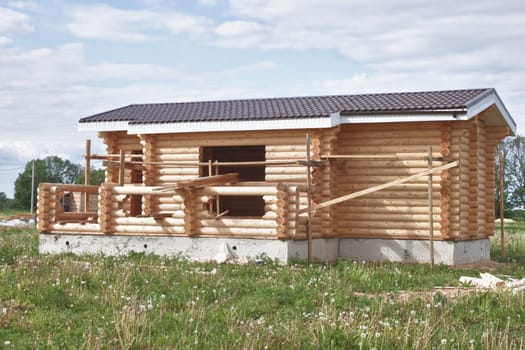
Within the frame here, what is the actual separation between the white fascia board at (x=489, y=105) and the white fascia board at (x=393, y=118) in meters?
0.62

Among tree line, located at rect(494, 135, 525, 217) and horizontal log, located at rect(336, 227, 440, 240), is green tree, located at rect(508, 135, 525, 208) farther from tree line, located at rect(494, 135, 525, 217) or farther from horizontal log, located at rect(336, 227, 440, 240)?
horizontal log, located at rect(336, 227, 440, 240)

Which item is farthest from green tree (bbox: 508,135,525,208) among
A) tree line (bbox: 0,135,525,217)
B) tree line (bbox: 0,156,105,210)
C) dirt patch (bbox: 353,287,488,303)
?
dirt patch (bbox: 353,287,488,303)

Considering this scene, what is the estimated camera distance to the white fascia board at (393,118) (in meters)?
18.8

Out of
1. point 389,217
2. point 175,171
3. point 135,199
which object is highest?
point 175,171

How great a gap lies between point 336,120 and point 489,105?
4330 millimetres

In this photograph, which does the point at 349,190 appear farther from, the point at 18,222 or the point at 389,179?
the point at 18,222

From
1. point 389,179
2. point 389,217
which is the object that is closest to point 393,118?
point 389,179

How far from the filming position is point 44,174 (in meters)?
79.7

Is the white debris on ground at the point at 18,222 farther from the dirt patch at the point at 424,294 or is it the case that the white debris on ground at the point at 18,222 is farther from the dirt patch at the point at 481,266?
the dirt patch at the point at 424,294

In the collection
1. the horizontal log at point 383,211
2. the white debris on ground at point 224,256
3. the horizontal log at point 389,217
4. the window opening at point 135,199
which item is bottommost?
the white debris on ground at point 224,256

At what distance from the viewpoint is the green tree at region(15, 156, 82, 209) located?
241ft

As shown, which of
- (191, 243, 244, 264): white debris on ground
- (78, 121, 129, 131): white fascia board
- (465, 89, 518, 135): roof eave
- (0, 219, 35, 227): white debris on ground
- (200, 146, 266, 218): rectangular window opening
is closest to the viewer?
(191, 243, 244, 264): white debris on ground

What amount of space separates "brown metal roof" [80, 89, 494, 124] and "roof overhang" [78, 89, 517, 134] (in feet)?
0.28

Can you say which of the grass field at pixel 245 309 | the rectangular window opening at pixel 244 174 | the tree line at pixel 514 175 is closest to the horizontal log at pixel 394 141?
the grass field at pixel 245 309
